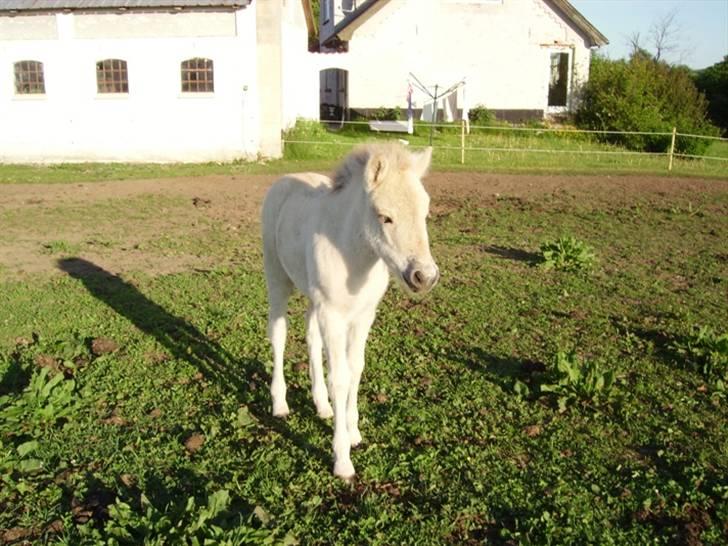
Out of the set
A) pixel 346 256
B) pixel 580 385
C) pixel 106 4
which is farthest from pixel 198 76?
pixel 580 385

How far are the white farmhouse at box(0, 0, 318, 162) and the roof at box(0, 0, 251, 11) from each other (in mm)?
38

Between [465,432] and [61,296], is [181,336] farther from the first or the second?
[465,432]

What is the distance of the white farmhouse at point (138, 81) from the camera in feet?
61.6

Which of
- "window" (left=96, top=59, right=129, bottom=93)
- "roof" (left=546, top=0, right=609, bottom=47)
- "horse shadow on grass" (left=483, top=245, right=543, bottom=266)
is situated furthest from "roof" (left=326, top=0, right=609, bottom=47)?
"horse shadow on grass" (left=483, top=245, right=543, bottom=266)

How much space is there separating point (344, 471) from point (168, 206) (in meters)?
9.76

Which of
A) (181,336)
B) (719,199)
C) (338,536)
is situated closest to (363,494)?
(338,536)

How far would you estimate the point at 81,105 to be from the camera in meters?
19.3

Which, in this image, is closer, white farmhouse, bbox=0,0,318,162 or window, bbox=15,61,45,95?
white farmhouse, bbox=0,0,318,162

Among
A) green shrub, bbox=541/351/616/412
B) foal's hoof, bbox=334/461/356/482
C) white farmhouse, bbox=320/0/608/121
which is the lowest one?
foal's hoof, bbox=334/461/356/482

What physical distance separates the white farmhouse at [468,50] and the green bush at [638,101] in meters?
1.29

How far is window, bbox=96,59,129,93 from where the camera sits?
1941 centimetres

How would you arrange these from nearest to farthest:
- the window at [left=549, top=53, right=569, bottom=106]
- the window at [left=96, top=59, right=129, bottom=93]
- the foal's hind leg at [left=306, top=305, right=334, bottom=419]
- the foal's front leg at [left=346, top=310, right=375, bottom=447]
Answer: the foal's front leg at [left=346, top=310, right=375, bottom=447] < the foal's hind leg at [left=306, top=305, right=334, bottom=419] < the window at [left=96, top=59, right=129, bottom=93] < the window at [left=549, top=53, right=569, bottom=106]

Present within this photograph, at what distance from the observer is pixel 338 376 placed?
4.17 m

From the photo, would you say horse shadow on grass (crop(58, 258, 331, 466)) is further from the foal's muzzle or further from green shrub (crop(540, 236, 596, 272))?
green shrub (crop(540, 236, 596, 272))
